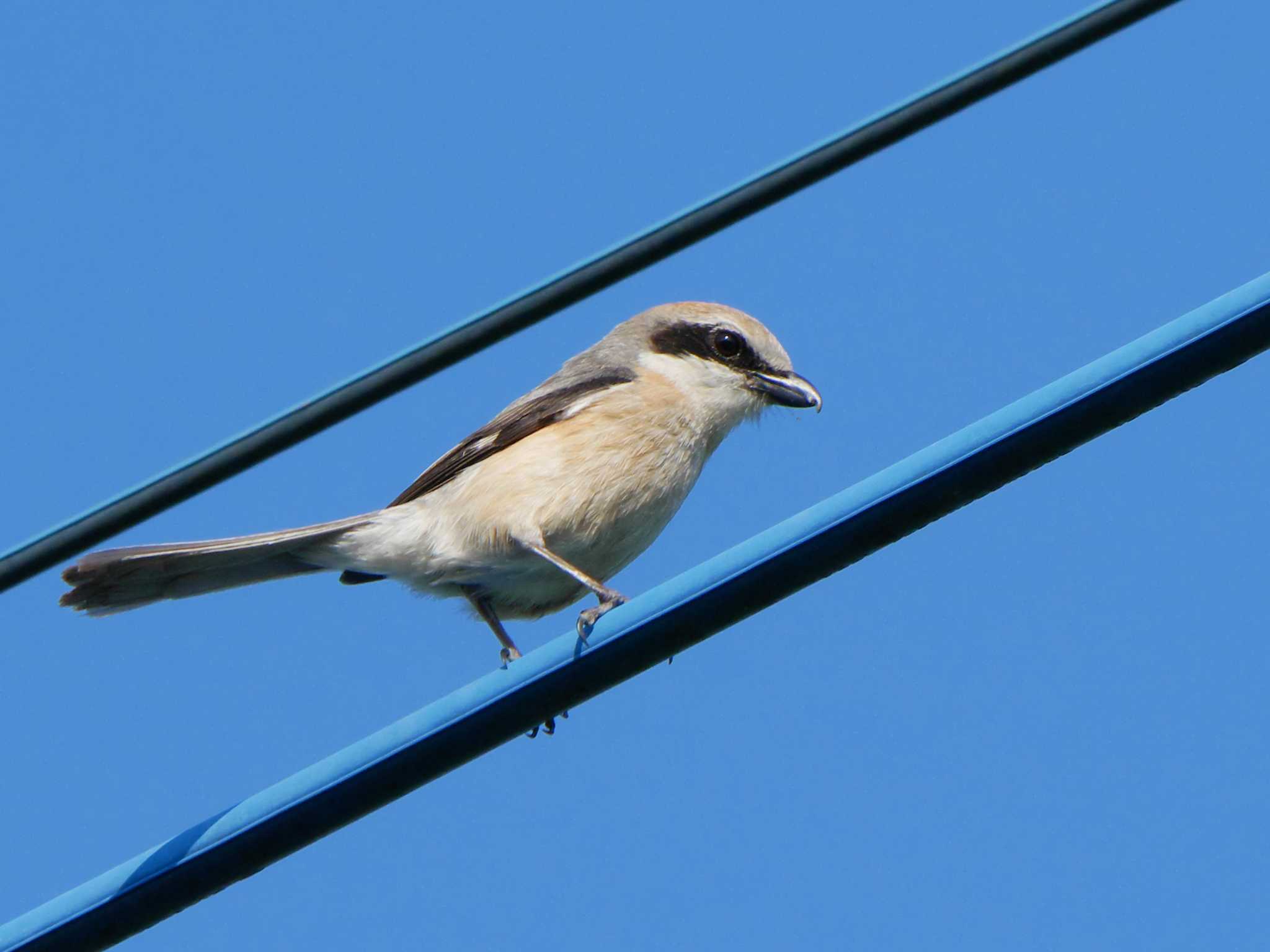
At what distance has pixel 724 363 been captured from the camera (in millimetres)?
6289

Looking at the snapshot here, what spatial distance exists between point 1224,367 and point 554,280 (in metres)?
1.89

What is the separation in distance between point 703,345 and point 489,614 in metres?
1.42

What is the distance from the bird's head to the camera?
616 centimetres

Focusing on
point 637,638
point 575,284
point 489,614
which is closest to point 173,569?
point 489,614

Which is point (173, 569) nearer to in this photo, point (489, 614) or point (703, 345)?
point (489, 614)

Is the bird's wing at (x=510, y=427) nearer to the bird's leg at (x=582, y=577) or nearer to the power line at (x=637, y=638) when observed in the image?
the bird's leg at (x=582, y=577)

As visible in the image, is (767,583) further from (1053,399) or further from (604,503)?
(604,503)

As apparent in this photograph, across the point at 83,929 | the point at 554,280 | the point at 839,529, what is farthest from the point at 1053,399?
the point at 83,929

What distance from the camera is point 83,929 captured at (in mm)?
3139

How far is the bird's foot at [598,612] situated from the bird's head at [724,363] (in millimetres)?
1046

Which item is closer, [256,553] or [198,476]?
[198,476]

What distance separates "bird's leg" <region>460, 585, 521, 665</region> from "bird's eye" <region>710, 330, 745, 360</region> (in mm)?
1387

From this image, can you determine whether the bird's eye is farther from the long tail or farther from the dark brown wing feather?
the long tail

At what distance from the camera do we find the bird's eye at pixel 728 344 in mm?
6332
